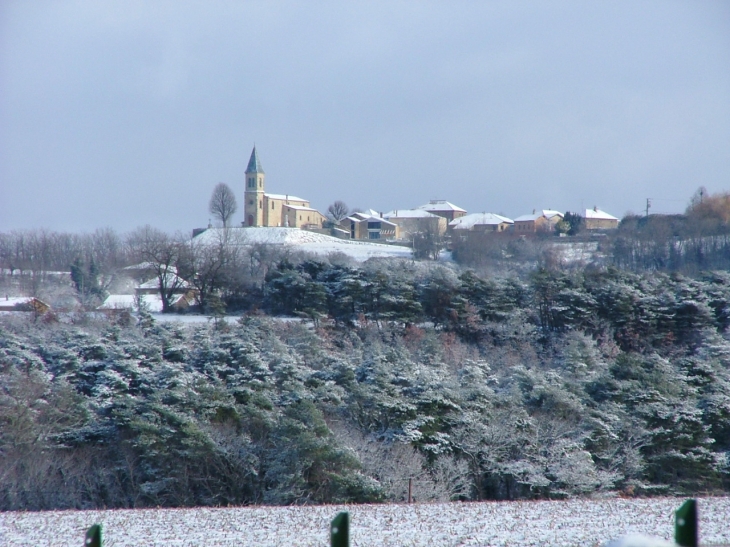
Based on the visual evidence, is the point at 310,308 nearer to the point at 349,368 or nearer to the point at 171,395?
the point at 349,368

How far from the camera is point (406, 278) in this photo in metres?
29.3

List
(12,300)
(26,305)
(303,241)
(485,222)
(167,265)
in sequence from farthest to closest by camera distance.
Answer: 1. (485,222)
2. (303,241)
3. (12,300)
4. (167,265)
5. (26,305)

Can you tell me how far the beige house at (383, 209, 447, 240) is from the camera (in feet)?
234

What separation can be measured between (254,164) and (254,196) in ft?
13.8

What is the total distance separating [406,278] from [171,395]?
1537 cm

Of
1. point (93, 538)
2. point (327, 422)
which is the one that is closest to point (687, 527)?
point (93, 538)

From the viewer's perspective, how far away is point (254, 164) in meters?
83.7

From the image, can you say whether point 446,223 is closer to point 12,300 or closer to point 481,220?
point 481,220

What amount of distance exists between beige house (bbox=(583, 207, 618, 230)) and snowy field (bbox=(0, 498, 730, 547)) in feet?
227

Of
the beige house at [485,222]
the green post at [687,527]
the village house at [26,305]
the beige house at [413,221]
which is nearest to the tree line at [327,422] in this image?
the village house at [26,305]

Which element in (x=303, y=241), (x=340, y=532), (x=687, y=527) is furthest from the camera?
(x=303, y=241)

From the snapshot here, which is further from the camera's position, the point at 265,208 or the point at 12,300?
the point at 265,208

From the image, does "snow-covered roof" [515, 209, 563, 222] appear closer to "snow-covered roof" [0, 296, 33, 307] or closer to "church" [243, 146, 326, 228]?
"church" [243, 146, 326, 228]

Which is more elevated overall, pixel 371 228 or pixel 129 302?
pixel 371 228
